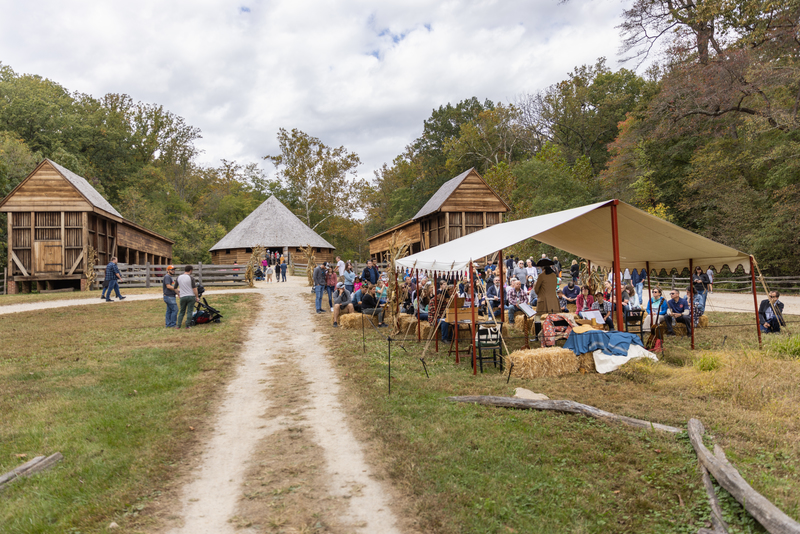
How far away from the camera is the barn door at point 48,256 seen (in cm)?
2417

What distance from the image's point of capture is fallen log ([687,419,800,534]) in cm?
310

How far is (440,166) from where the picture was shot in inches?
2088

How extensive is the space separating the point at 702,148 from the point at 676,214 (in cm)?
422

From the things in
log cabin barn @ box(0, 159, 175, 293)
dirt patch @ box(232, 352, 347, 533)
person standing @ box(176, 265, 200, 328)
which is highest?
log cabin barn @ box(0, 159, 175, 293)

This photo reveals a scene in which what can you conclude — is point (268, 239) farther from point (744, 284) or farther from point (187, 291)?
point (744, 284)

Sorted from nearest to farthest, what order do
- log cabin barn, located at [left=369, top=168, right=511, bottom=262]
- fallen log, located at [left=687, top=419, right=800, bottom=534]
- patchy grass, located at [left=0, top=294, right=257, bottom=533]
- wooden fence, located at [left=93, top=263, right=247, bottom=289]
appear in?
fallen log, located at [left=687, top=419, right=800, bottom=534] → patchy grass, located at [left=0, top=294, right=257, bottom=533] → wooden fence, located at [left=93, top=263, right=247, bottom=289] → log cabin barn, located at [left=369, top=168, right=511, bottom=262]

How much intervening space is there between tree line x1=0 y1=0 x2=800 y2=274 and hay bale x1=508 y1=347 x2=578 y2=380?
1920 cm

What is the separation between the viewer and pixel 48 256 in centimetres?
2423

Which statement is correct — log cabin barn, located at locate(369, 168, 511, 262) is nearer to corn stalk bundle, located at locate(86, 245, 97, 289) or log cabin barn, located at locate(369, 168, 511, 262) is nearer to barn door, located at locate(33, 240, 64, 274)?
corn stalk bundle, located at locate(86, 245, 97, 289)

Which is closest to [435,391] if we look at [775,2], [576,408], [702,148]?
[576,408]

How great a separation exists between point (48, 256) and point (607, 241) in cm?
2565

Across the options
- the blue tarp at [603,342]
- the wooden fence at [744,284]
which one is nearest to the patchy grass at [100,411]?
the blue tarp at [603,342]

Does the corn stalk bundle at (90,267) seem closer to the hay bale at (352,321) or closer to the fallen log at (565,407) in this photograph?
the hay bale at (352,321)

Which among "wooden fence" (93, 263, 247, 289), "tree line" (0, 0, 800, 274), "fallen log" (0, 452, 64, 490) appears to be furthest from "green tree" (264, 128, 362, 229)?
"fallen log" (0, 452, 64, 490)
